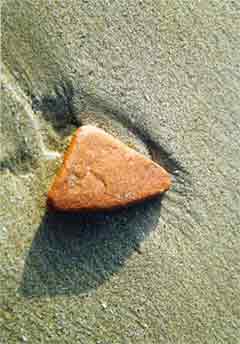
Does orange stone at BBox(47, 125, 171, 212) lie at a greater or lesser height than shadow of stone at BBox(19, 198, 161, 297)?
greater

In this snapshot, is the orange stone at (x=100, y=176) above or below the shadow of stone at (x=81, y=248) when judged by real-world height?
above

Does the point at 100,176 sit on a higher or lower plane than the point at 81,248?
higher

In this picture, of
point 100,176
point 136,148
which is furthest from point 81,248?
point 136,148

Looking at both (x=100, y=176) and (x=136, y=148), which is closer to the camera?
(x=100, y=176)

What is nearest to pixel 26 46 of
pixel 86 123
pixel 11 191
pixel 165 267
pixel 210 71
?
pixel 86 123

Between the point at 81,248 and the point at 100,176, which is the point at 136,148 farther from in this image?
the point at 81,248
